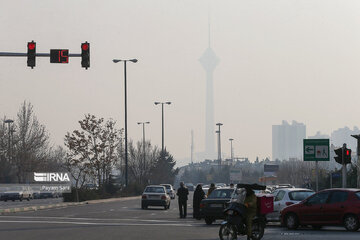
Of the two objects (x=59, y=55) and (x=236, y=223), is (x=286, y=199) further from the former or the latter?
(x=59, y=55)

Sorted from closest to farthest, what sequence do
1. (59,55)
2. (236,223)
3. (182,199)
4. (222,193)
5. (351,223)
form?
Answer: (236,223)
(351,223)
(59,55)
(222,193)
(182,199)

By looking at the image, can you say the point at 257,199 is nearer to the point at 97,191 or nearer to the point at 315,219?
the point at 315,219

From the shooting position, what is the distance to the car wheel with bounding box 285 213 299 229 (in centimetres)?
2811

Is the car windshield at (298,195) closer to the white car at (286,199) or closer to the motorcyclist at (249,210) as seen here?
the white car at (286,199)

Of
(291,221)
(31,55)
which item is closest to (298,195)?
(291,221)

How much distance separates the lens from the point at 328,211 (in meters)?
27.1

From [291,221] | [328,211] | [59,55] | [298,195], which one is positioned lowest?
[291,221]

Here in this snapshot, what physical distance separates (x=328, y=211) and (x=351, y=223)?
96 centimetres

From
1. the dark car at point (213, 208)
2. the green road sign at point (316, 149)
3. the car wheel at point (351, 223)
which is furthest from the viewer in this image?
the green road sign at point (316, 149)

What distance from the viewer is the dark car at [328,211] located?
26422 mm

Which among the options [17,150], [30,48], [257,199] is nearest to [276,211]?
[257,199]

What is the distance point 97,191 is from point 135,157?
41409 millimetres

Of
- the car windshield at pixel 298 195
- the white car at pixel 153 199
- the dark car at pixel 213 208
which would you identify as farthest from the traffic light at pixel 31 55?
the white car at pixel 153 199

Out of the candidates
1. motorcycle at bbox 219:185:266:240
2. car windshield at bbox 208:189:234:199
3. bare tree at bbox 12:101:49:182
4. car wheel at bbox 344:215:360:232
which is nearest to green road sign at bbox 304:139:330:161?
car windshield at bbox 208:189:234:199
